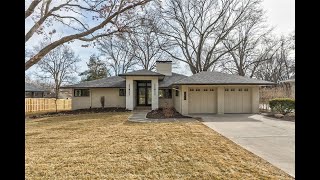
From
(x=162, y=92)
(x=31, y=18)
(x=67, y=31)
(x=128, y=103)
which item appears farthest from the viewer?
(x=162, y=92)

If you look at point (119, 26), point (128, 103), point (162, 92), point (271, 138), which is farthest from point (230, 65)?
point (119, 26)

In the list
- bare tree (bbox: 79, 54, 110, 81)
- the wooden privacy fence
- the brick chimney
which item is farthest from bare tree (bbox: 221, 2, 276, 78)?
the wooden privacy fence

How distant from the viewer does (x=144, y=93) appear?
22844mm

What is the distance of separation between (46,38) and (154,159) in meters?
4.44

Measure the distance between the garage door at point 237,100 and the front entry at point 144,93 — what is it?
838 centimetres

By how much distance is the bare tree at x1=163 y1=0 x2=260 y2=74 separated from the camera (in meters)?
29.5

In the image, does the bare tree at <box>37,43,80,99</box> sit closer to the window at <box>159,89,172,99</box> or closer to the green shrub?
the window at <box>159,89,172,99</box>

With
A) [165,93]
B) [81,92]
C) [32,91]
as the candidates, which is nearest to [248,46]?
[165,93]

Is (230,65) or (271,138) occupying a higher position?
(230,65)

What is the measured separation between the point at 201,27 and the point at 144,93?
1477 cm

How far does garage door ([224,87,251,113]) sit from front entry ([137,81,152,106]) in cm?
838

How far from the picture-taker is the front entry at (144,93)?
22.7m
